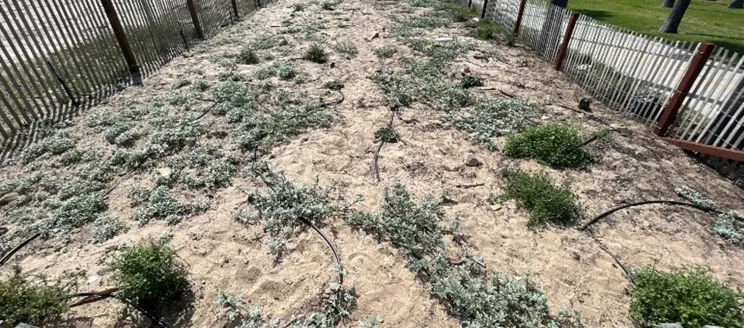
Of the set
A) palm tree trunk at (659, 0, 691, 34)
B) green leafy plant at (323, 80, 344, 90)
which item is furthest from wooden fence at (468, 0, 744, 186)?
palm tree trunk at (659, 0, 691, 34)

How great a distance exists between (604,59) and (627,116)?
1.32 meters

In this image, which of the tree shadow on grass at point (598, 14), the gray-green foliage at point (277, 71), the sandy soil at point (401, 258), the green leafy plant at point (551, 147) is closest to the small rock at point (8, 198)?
the sandy soil at point (401, 258)

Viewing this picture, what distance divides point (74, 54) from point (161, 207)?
408 cm

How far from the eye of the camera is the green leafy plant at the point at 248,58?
800cm

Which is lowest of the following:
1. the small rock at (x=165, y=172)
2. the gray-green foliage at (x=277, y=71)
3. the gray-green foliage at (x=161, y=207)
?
the gray-green foliage at (x=161, y=207)

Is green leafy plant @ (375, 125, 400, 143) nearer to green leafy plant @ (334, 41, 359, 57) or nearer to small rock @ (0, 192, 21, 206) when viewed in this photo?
green leafy plant @ (334, 41, 359, 57)

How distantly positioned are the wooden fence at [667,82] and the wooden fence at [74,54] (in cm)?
917

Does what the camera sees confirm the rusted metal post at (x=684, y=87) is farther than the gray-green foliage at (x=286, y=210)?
Yes

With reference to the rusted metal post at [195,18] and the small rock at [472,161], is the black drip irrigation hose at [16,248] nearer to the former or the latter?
the small rock at [472,161]

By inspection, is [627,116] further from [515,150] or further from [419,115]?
[419,115]

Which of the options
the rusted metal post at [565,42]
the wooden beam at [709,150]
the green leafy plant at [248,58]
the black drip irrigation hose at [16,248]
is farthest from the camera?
the green leafy plant at [248,58]

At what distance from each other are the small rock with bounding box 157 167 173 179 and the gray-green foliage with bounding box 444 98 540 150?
417cm

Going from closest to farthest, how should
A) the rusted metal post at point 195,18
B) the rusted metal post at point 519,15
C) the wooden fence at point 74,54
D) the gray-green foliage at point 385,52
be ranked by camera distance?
the wooden fence at point 74,54 → the gray-green foliage at point 385,52 → the rusted metal post at point 195,18 → the rusted metal post at point 519,15

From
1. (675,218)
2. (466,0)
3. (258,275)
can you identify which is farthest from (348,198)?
(466,0)
